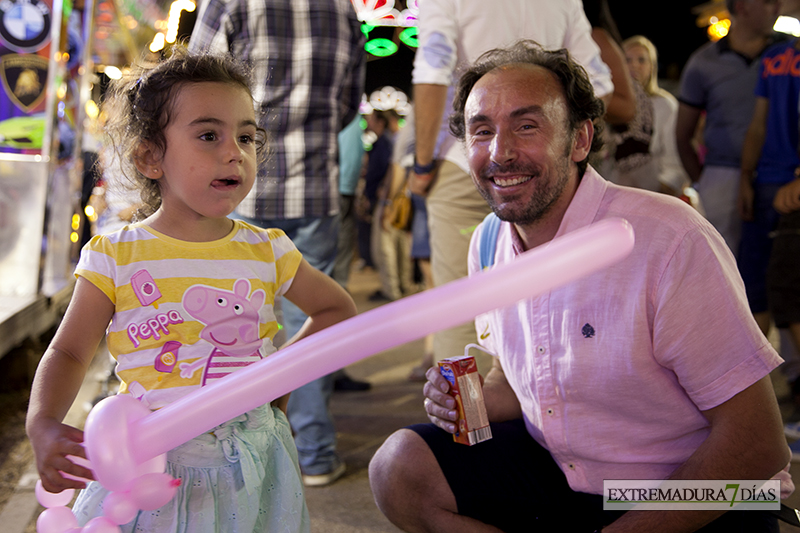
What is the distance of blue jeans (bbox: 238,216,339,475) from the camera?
2328 millimetres

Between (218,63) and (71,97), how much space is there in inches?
136

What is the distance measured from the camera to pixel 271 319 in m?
1.27

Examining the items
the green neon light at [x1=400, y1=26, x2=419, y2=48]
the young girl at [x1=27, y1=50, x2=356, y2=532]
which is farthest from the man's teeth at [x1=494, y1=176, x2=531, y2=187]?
the green neon light at [x1=400, y1=26, x2=419, y2=48]

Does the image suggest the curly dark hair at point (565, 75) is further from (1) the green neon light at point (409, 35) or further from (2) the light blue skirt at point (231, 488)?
(1) the green neon light at point (409, 35)

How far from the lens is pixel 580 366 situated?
1.42m

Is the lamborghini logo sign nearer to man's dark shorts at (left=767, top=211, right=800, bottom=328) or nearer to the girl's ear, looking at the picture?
the girl's ear

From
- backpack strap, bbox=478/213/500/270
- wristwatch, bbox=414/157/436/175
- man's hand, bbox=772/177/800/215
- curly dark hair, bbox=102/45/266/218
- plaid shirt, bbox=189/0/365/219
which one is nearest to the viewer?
curly dark hair, bbox=102/45/266/218

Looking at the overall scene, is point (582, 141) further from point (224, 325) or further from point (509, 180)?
point (224, 325)

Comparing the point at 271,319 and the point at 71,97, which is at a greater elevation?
the point at 71,97

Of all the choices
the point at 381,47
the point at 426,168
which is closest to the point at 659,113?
the point at 426,168

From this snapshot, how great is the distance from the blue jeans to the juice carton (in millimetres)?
916

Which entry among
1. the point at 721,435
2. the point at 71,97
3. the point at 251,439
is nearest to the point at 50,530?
the point at 251,439

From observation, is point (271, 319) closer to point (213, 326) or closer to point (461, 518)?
point (213, 326)

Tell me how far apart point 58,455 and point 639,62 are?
376cm
